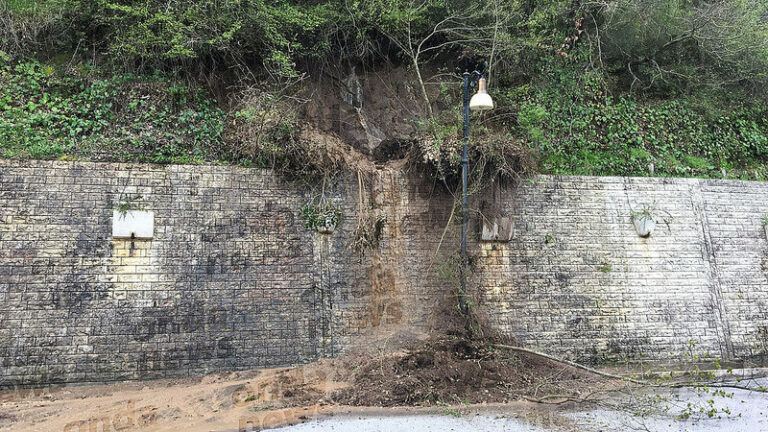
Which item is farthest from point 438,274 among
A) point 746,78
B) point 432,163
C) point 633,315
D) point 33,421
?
point 746,78

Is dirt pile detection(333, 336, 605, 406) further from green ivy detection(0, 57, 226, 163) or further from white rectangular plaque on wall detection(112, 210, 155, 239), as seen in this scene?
green ivy detection(0, 57, 226, 163)

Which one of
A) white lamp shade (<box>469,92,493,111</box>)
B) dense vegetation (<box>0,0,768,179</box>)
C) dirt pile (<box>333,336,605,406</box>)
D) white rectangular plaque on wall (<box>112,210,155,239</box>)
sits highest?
dense vegetation (<box>0,0,768,179</box>)

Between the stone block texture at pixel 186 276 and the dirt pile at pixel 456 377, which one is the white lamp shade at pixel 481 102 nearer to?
the stone block texture at pixel 186 276

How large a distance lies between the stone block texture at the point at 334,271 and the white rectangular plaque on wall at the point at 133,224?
0.38ft

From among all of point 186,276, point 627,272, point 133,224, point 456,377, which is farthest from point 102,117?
point 627,272

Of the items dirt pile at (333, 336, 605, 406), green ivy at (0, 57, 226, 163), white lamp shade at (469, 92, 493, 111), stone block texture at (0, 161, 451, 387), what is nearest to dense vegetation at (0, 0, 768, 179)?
green ivy at (0, 57, 226, 163)

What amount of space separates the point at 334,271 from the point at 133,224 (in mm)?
3238

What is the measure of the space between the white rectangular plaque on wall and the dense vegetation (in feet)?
3.18

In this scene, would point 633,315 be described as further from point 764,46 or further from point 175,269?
point 175,269

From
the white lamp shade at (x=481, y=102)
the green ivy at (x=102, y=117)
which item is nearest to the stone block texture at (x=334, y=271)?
the green ivy at (x=102, y=117)

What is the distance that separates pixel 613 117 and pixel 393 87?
182 inches

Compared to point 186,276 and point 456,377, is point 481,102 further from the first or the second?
point 186,276

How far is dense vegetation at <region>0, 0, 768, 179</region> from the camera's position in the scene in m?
9.35

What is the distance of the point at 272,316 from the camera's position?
8.90m
